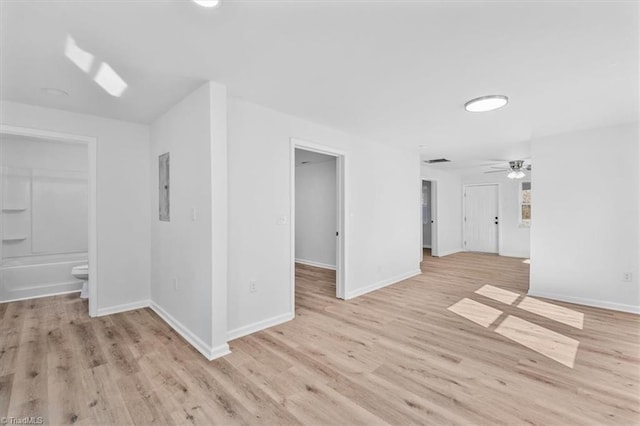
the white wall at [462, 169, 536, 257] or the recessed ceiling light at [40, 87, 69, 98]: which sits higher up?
the recessed ceiling light at [40, 87, 69, 98]

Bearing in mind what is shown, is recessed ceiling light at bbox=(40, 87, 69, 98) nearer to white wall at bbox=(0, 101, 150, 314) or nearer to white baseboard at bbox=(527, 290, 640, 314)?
white wall at bbox=(0, 101, 150, 314)

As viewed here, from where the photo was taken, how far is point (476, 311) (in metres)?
3.67

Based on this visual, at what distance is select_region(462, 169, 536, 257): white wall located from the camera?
302 inches

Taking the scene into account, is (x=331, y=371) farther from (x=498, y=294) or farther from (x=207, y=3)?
(x=498, y=294)

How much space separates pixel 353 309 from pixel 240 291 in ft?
5.07

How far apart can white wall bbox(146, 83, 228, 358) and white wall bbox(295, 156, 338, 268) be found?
3562 mm

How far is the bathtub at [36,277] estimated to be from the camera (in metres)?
4.01

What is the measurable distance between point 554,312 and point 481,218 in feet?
17.4

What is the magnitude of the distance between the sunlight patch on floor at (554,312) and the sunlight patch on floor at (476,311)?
0.50 meters

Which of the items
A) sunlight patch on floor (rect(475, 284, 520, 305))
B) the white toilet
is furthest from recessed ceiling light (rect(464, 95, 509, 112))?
the white toilet

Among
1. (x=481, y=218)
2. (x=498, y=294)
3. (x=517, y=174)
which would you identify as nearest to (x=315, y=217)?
(x=498, y=294)

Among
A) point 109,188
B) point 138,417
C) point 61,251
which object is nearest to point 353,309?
point 138,417

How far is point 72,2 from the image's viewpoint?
1.54 metres

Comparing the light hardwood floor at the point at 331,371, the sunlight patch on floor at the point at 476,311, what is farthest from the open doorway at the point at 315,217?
the light hardwood floor at the point at 331,371
